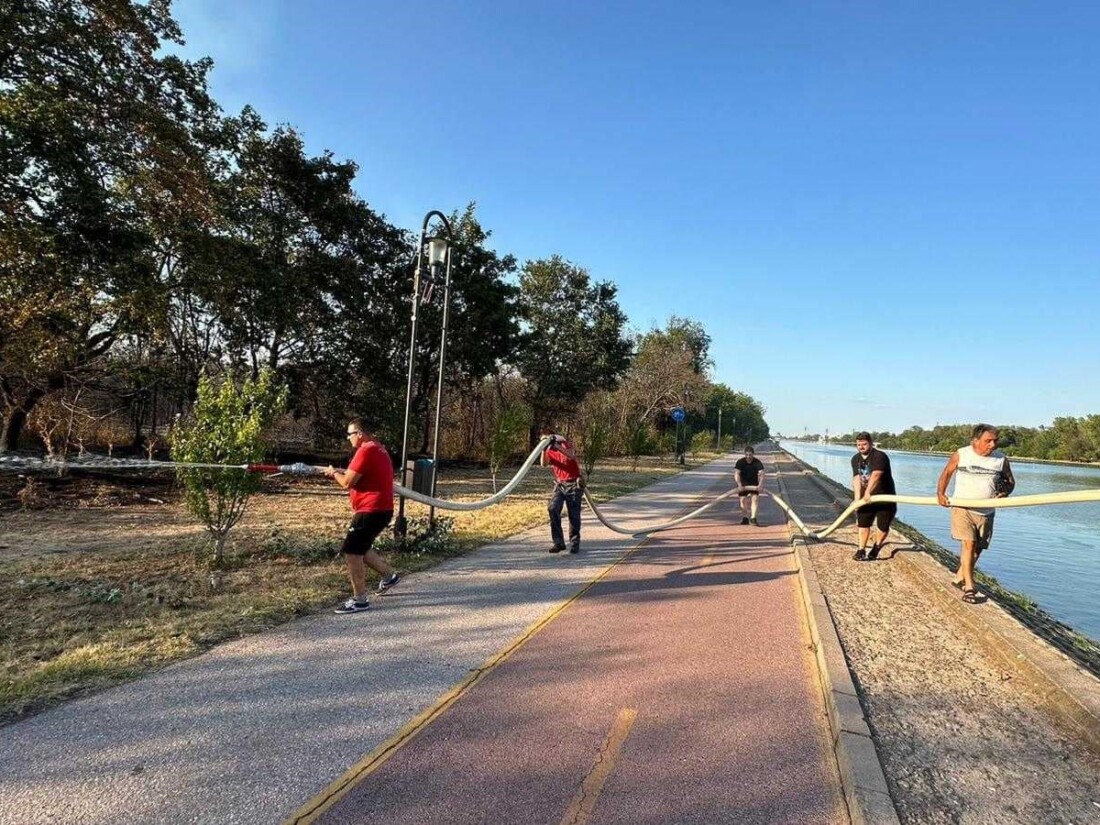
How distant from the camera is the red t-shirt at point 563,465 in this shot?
8.50m

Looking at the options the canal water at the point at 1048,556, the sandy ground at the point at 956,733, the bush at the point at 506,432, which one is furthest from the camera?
the bush at the point at 506,432

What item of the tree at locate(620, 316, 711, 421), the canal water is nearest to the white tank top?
the canal water

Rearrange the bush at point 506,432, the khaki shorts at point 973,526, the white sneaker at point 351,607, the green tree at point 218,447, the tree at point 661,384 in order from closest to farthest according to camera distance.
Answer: the white sneaker at point 351,607 < the khaki shorts at point 973,526 < the green tree at point 218,447 < the bush at point 506,432 < the tree at point 661,384

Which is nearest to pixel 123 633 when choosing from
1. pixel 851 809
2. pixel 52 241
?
pixel 851 809

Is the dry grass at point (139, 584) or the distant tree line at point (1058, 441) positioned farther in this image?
the distant tree line at point (1058, 441)

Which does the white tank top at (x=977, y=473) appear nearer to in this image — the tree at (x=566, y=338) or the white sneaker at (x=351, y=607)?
the white sneaker at (x=351, y=607)

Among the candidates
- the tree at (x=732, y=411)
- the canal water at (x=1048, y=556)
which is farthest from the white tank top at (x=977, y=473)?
the tree at (x=732, y=411)

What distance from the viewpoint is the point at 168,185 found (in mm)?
12633

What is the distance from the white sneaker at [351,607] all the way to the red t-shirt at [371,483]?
0.87 m

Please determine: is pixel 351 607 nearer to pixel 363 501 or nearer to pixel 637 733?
pixel 363 501

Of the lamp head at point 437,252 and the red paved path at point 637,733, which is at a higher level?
the lamp head at point 437,252

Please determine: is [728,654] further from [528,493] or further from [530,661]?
[528,493]

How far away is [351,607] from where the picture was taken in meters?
5.55

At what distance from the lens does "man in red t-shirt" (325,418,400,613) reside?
18.3ft
